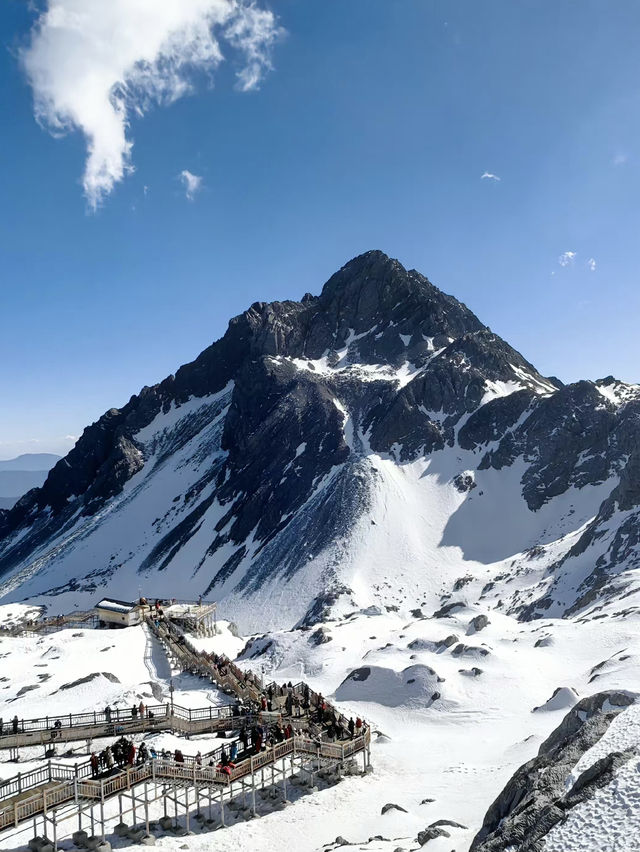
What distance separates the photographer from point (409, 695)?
4291 cm

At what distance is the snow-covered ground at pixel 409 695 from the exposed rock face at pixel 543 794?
1.17 feet

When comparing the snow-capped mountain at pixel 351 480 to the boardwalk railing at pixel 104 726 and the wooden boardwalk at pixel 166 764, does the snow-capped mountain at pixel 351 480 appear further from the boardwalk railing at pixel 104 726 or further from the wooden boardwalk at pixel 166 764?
the boardwalk railing at pixel 104 726

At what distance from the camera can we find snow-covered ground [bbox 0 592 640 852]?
22359 millimetres

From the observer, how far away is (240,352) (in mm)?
169500

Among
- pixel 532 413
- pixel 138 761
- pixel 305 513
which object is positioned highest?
pixel 532 413

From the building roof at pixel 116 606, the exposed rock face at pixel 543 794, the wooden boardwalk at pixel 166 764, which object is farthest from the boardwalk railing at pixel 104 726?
the building roof at pixel 116 606

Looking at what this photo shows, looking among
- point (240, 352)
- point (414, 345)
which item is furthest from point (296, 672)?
point (240, 352)

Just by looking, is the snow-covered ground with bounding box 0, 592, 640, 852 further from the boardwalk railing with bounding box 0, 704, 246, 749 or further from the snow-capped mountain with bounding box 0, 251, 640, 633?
the snow-capped mountain with bounding box 0, 251, 640, 633

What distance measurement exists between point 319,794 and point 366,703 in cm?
1753

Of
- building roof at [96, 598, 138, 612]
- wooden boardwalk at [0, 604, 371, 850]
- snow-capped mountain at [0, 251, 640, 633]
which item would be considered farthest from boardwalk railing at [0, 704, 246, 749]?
snow-capped mountain at [0, 251, 640, 633]

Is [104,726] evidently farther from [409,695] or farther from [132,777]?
[409,695]

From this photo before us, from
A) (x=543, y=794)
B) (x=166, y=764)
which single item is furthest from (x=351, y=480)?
(x=543, y=794)

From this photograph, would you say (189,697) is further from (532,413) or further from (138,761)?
(532,413)

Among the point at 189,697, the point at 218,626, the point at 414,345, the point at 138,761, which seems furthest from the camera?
the point at 414,345
